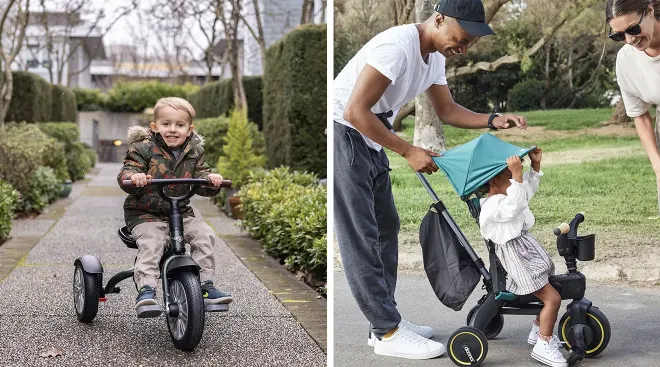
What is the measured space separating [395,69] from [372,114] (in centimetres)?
17

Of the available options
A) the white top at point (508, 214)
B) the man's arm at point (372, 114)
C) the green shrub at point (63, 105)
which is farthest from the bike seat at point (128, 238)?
the green shrub at point (63, 105)

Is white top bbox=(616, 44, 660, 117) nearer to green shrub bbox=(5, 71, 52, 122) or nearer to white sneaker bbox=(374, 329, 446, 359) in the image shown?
white sneaker bbox=(374, 329, 446, 359)

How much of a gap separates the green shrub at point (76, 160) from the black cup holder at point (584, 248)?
28.9 ft

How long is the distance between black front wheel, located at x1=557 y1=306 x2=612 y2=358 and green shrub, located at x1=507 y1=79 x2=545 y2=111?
0.74 m

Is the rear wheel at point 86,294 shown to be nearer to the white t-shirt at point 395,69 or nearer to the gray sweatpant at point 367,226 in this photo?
the gray sweatpant at point 367,226

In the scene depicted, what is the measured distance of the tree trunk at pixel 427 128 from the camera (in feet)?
10.2

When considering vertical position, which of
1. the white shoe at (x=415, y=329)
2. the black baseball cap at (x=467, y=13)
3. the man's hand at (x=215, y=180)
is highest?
the black baseball cap at (x=467, y=13)

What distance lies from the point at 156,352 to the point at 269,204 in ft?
10.7

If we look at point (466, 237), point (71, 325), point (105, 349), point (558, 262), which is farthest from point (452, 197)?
point (71, 325)

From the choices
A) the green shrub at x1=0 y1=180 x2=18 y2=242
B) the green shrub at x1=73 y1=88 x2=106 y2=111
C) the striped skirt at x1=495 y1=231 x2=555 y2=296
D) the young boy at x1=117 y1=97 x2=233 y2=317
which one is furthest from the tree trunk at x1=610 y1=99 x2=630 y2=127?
Result: the green shrub at x1=73 y1=88 x2=106 y2=111

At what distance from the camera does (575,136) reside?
306cm

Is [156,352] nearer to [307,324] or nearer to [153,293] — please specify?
[153,293]

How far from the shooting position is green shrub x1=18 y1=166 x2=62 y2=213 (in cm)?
839

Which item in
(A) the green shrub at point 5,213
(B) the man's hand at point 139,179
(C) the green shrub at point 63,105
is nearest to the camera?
(B) the man's hand at point 139,179
